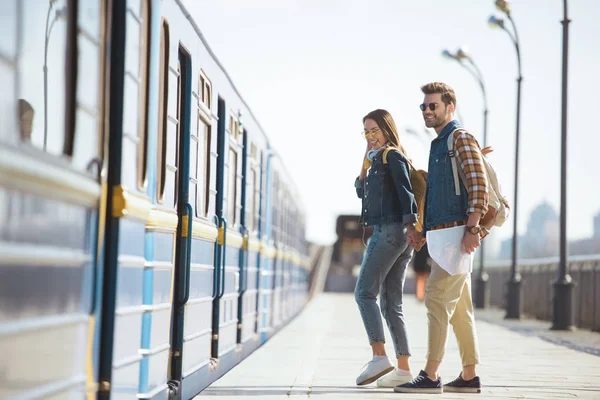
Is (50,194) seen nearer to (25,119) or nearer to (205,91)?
(25,119)

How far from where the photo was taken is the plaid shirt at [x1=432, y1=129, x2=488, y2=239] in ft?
23.1

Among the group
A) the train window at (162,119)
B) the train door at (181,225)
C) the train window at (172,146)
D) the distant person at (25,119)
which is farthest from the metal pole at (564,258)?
the distant person at (25,119)

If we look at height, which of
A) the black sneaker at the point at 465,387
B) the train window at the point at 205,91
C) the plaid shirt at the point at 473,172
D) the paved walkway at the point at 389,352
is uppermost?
the train window at the point at 205,91

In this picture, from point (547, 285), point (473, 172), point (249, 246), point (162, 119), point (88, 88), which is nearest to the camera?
point (88, 88)

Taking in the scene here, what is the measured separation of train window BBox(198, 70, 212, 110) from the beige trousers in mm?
1939

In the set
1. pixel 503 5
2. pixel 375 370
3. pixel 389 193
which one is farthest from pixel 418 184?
pixel 503 5

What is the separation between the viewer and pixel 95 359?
4551 mm

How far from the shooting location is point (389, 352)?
12.5 meters

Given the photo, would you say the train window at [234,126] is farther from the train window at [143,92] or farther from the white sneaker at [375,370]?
the train window at [143,92]

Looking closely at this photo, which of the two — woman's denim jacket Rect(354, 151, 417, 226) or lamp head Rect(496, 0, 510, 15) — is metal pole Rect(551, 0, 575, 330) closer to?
lamp head Rect(496, 0, 510, 15)

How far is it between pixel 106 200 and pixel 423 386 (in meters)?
3.48

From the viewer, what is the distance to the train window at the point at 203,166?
748cm

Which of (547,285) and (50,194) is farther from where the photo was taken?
(547,285)

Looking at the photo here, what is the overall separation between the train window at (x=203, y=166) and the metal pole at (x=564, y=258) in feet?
39.8
